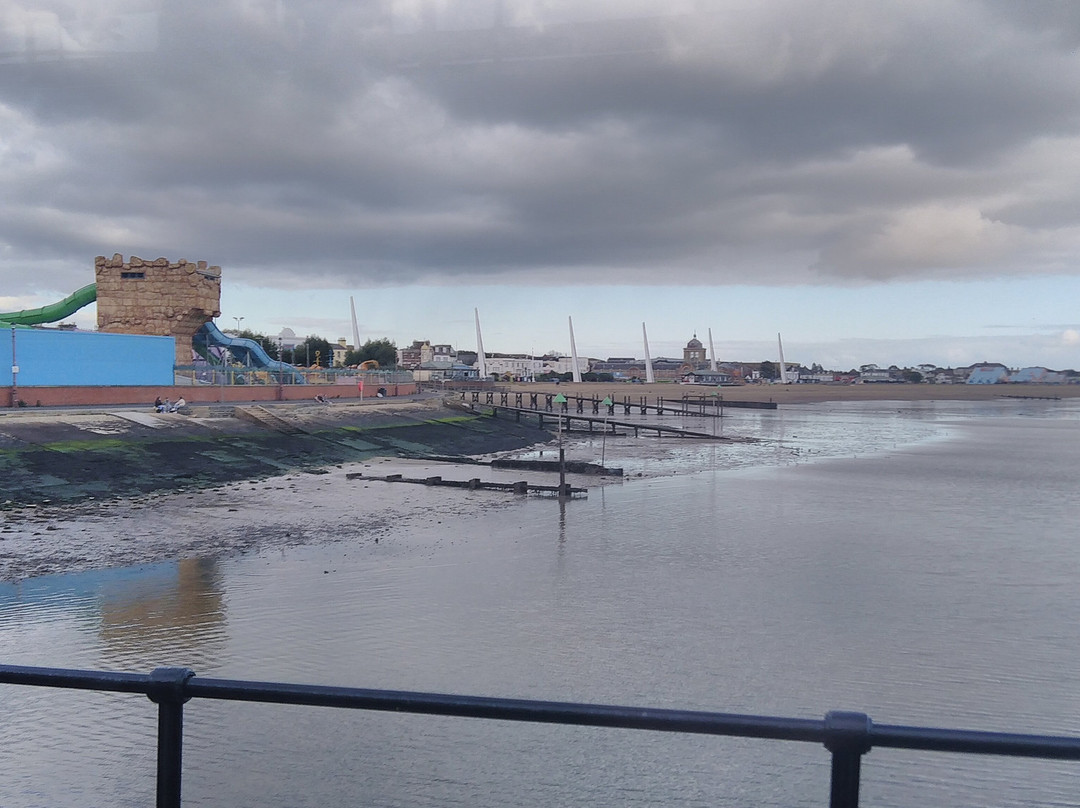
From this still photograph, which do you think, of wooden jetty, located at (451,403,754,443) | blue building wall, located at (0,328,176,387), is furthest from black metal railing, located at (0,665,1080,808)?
wooden jetty, located at (451,403,754,443)

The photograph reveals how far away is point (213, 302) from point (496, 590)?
3355cm

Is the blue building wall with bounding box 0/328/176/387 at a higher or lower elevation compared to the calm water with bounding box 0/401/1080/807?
higher

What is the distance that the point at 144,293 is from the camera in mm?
39469

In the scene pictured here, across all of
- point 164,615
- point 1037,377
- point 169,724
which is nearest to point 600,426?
point 164,615

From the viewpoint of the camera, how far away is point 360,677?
8.52 m

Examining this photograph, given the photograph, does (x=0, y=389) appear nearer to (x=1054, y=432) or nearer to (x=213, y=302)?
(x=213, y=302)

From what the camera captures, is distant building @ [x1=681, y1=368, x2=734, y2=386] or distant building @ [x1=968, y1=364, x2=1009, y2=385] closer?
distant building @ [x1=681, y1=368, x2=734, y2=386]

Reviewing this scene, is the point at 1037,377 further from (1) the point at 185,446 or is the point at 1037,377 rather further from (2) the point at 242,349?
(1) the point at 185,446

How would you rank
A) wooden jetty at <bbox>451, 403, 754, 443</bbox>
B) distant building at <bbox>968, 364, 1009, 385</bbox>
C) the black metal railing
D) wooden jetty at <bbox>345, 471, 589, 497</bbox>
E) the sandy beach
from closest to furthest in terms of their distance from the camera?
1. the black metal railing
2. the sandy beach
3. wooden jetty at <bbox>345, 471, 589, 497</bbox>
4. wooden jetty at <bbox>451, 403, 754, 443</bbox>
5. distant building at <bbox>968, 364, 1009, 385</bbox>

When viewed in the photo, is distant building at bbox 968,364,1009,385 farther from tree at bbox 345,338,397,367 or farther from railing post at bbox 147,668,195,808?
railing post at bbox 147,668,195,808

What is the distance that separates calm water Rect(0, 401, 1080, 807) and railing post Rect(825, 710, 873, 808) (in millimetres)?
4518

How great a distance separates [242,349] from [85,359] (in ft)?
62.4

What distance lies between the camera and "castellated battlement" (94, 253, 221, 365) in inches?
1554

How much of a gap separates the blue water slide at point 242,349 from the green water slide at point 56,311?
523 cm
